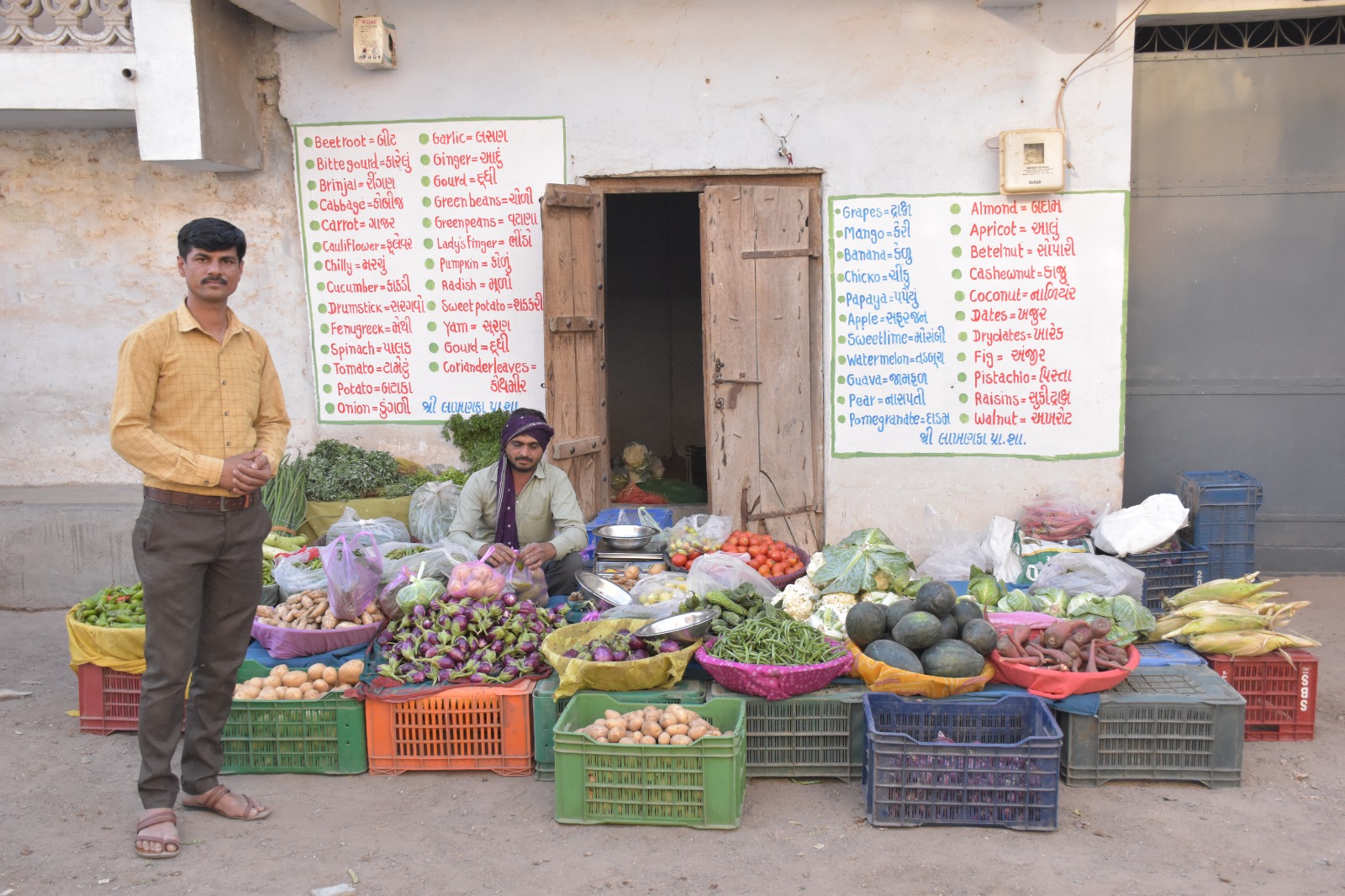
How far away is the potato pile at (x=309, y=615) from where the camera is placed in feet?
16.9

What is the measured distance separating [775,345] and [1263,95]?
3671mm

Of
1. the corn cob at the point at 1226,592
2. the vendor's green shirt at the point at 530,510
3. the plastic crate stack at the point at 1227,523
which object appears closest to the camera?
the corn cob at the point at 1226,592

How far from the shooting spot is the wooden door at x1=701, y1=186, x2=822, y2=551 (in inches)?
271

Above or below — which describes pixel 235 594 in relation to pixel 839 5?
below

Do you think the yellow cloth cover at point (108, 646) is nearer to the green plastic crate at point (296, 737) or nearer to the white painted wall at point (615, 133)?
the green plastic crate at point (296, 737)

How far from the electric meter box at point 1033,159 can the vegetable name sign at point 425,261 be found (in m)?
2.86

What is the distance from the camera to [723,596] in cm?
516

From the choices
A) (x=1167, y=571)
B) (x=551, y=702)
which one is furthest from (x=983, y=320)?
(x=551, y=702)

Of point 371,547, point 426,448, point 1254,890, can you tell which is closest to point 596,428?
point 426,448

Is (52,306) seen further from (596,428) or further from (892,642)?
(892,642)

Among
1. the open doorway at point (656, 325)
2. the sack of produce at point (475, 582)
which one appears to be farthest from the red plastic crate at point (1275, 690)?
the open doorway at point (656, 325)

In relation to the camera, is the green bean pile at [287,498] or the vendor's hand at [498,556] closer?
the vendor's hand at [498,556]

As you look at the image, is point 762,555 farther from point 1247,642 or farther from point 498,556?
point 1247,642

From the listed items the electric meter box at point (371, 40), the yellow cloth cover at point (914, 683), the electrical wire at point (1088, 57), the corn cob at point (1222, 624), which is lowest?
the yellow cloth cover at point (914, 683)
